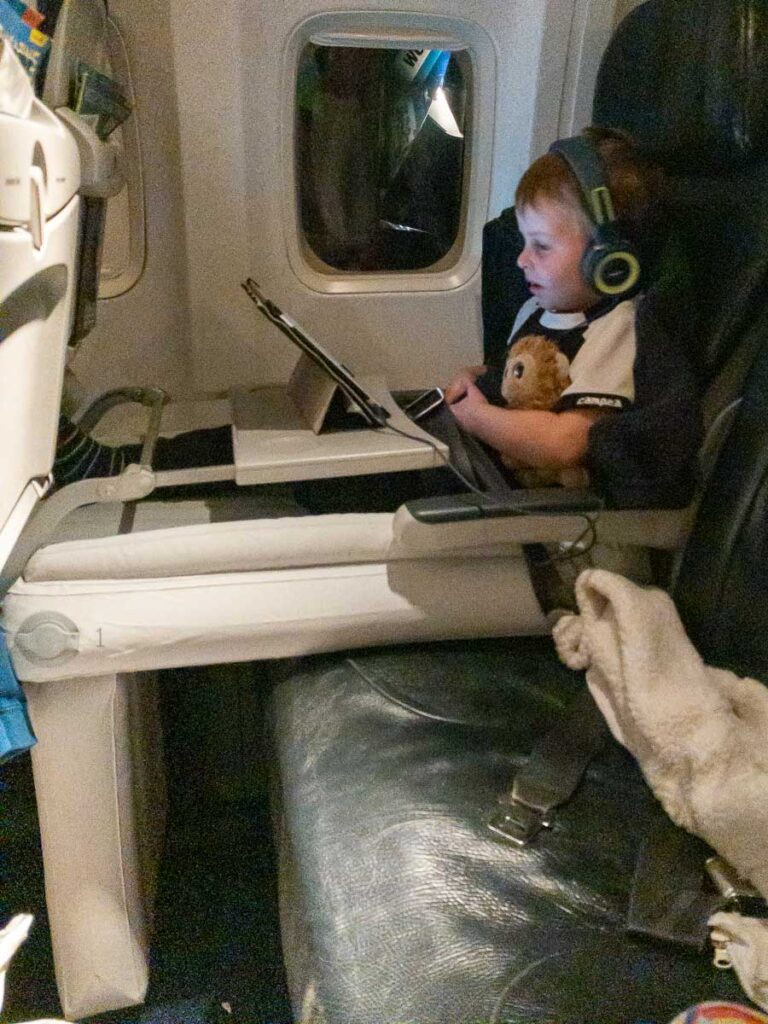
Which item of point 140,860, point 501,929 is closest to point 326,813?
point 501,929

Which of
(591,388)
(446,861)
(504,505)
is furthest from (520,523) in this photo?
(446,861)

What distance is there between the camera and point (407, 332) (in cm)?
187

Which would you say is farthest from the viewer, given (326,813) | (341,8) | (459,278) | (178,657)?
(459,278)

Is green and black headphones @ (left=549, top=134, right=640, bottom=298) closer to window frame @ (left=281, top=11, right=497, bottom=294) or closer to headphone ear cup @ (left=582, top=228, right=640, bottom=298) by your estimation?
headphone ear cup @ (left=582, top=228, right=640, bottom=298)

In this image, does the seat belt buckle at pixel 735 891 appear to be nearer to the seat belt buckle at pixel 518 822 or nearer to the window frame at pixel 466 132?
the seat belt buckle at pixel 518 822

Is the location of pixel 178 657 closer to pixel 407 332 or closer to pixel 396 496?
pixel 396 496

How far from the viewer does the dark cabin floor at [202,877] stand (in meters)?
1.27

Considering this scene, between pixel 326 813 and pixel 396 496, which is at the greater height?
pixel 396 496

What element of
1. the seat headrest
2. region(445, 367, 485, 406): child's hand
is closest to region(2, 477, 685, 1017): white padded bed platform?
region(445, 367, 485, 406): child's hand

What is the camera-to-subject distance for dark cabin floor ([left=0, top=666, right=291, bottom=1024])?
1274mm

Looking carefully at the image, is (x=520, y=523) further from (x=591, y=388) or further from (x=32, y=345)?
(x=32, y=345)

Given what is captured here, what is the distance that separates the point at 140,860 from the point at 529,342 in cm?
104

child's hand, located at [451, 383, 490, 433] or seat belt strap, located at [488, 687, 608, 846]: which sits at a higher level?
child's hand, located at [451, 383, 490, 433]

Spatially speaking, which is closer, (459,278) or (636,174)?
(636,174)
